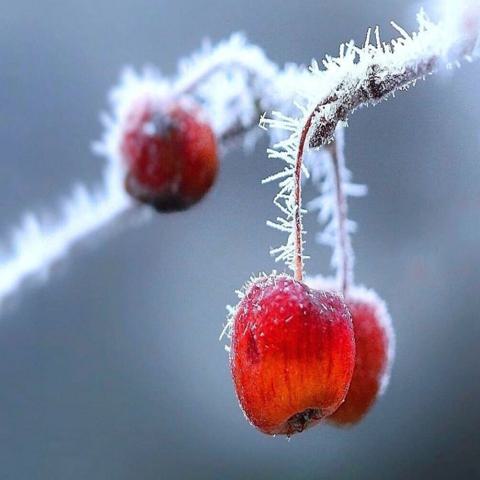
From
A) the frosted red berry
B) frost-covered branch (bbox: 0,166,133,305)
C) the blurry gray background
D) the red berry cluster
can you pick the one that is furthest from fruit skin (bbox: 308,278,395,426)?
the blurry gray background

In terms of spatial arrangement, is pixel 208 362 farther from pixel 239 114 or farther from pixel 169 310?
pixel 239 114

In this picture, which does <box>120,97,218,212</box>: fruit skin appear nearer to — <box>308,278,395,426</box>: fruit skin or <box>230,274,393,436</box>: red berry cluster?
<box>308,278,395,426</box>: fruit skin

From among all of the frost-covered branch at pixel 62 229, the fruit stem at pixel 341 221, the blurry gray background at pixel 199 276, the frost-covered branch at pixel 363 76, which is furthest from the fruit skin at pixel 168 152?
the blurry gray background at pixel 199 276

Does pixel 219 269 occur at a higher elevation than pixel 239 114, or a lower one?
higher

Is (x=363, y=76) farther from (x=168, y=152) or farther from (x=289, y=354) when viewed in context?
(x=168, y=152)

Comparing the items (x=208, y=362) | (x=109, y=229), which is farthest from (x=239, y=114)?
(x=208, y=362)

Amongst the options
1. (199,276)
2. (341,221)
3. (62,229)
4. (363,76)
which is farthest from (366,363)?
(199,276)

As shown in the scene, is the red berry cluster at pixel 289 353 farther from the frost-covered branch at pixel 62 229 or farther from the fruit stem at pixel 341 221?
the frost-covered branch at pixel 62 229
